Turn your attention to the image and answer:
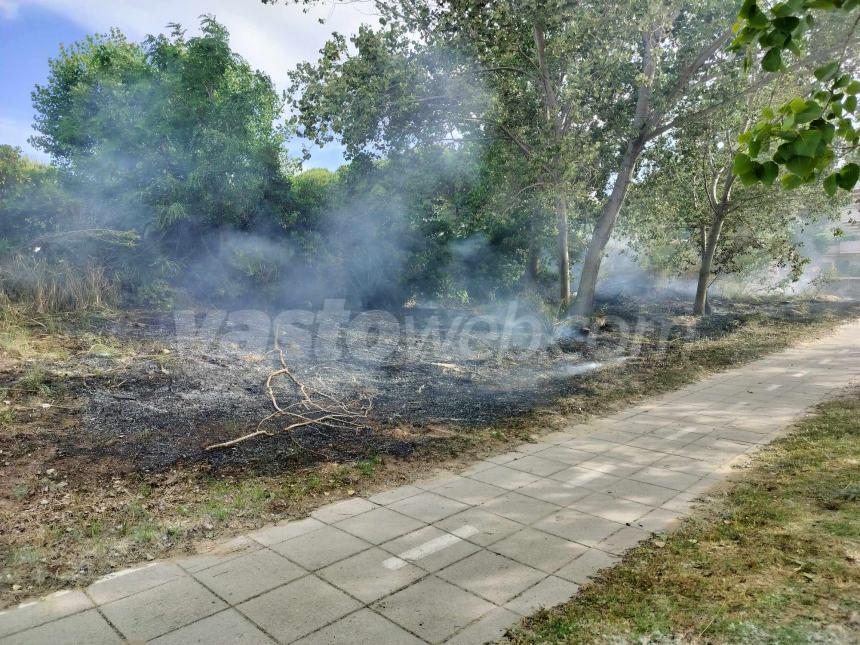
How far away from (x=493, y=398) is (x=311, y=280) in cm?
627

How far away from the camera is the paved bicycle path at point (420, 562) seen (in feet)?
8.04

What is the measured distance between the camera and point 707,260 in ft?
47.5

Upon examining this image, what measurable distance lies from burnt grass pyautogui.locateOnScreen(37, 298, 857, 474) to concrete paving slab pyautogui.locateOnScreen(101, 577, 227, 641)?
1.50 m

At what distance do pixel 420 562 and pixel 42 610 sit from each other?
1.83m

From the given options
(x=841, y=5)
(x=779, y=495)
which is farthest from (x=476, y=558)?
(x=841, y=5)

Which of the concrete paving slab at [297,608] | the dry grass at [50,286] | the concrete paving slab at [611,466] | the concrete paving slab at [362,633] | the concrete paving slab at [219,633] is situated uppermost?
the dry grass at [50,286]

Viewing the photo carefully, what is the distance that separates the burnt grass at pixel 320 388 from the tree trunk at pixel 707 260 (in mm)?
4407

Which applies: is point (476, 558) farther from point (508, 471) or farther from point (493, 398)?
point (493, 398)

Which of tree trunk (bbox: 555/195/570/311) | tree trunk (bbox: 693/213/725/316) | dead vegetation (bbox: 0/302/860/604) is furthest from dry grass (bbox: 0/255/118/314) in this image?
tree trunk (bbox: 693/213/725/316)

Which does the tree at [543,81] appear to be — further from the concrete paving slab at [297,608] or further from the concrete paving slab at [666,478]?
the concrete paving slab at [297,608]

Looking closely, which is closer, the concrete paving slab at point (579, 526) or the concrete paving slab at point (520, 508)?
the concrete paving slab at point (579, 526)

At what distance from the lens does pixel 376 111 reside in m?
8.62

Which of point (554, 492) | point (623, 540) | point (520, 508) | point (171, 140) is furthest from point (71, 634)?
point (171, 140)

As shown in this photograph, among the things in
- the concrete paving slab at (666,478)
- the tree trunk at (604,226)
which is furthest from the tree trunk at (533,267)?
the concrete paving slab at (666,478)
